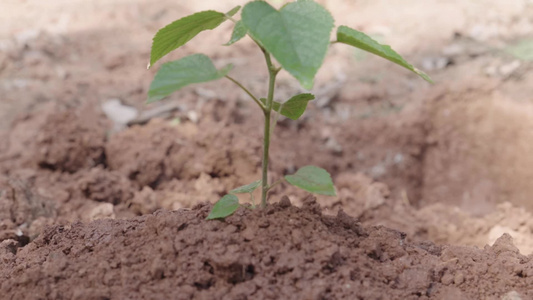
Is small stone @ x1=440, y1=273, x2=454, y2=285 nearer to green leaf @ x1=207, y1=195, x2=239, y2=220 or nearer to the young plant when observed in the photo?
the young plant

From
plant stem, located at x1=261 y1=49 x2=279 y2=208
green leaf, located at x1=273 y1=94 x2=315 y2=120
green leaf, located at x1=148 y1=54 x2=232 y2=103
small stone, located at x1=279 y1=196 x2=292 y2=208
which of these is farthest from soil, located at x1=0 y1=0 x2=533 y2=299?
green leaf, located at x1=148 y1=54 x2=232 y2=103

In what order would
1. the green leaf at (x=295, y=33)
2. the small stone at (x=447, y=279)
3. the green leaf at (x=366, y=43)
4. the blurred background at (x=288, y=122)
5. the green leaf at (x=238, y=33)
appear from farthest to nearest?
the blurred background at (x=288, y=122), the small stone at (x=447, y=279), the green leaf at (x=238, y=33), the green leaf at (x=366, y=43), the green leaf at (x=295, y=33)

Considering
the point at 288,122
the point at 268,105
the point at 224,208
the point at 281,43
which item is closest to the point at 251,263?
the point at 224,208

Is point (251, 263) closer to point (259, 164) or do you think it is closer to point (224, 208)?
point (224, 208)

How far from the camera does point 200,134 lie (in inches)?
113

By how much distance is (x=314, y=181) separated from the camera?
132 cm

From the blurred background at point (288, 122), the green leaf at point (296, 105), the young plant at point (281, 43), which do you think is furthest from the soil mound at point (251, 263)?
the blurred background at point (288, 122)

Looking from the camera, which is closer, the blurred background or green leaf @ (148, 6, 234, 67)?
green leaf @ (148, 6, 234, 67)

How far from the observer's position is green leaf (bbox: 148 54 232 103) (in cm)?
113

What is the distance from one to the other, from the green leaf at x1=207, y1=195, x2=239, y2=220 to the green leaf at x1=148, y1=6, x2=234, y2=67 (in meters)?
0.40

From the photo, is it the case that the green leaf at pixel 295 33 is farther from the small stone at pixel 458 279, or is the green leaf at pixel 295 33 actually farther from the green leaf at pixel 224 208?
the small stone at pixel 458 279

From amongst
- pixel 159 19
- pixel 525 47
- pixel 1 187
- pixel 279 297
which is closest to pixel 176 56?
pixel 159 19

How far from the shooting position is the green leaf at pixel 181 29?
1.32 metres

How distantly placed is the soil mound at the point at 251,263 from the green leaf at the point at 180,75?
0.41 metres
